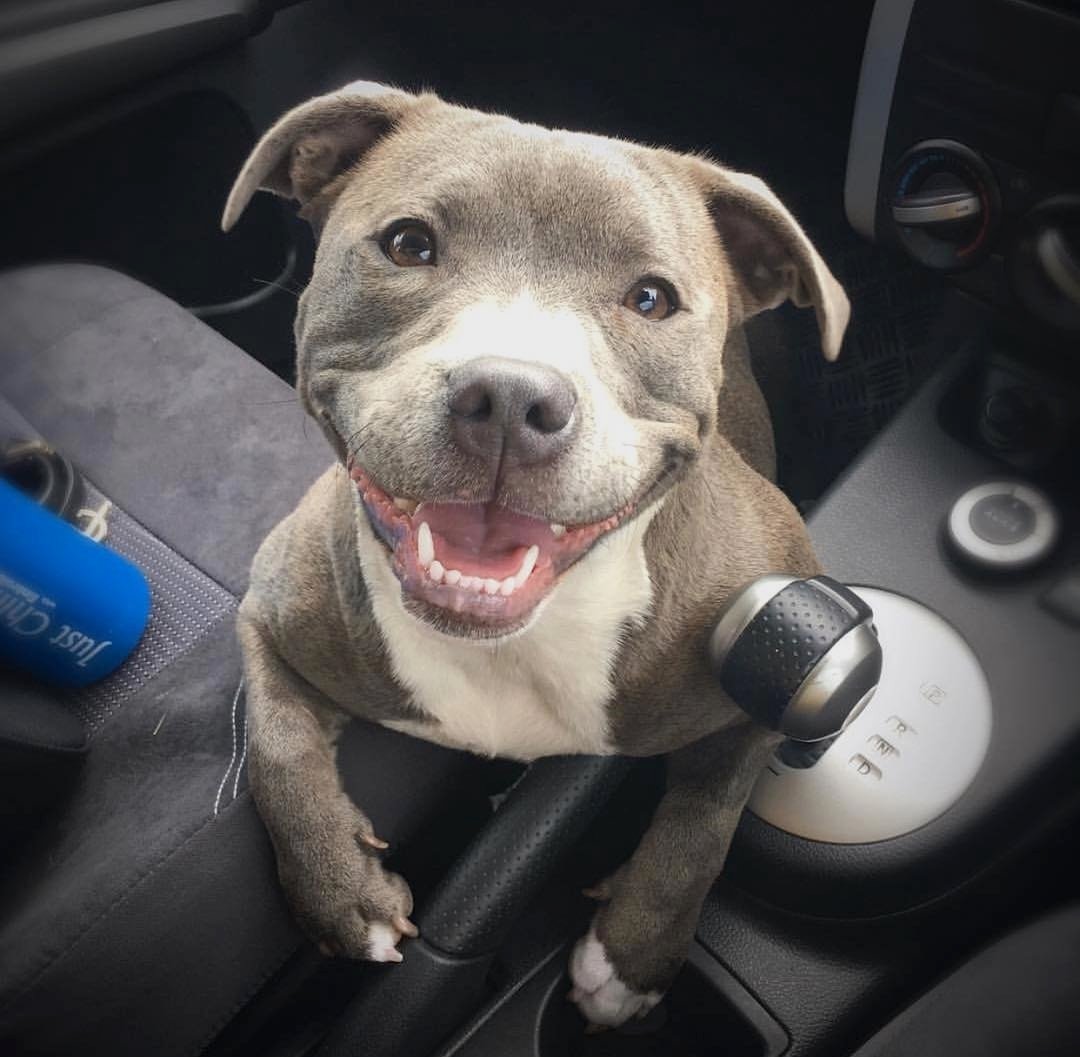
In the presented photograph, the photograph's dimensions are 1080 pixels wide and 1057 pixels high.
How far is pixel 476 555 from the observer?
1.26 metres

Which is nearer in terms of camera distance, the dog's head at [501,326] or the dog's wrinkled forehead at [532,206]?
Result: the dog's head at [501,326]

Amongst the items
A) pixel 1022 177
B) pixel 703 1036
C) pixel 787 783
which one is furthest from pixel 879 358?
pixel 703 1036

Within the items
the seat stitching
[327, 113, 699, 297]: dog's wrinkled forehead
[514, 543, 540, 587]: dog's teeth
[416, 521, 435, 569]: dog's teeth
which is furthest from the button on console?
the seat stitching

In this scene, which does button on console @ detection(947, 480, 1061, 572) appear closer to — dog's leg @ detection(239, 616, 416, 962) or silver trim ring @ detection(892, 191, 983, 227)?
silver trim ring @ detection(892, 191, 983, 227)

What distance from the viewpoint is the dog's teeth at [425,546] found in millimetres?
1239

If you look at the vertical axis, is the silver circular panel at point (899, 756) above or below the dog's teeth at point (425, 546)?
below

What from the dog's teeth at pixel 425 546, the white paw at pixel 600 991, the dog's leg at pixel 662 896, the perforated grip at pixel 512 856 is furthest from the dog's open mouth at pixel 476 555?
the white paw at pixel 600 991

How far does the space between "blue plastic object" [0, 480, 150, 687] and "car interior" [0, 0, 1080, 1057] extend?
0.05m

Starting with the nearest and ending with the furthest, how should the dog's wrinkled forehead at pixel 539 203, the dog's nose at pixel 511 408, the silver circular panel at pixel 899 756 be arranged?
1. the dog's nose at pixel 511 408
2. the dog's wrinkled forehead at pixel 539 203
3. the silver circular panel at pixel 899 756

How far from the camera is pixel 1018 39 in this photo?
144cm

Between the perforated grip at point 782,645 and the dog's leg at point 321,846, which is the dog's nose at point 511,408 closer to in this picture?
the perforated grip at point 782,645

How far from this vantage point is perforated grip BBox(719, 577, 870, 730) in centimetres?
138

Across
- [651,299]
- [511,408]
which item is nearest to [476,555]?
[511,408]

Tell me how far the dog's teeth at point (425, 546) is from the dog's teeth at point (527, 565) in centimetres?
10
